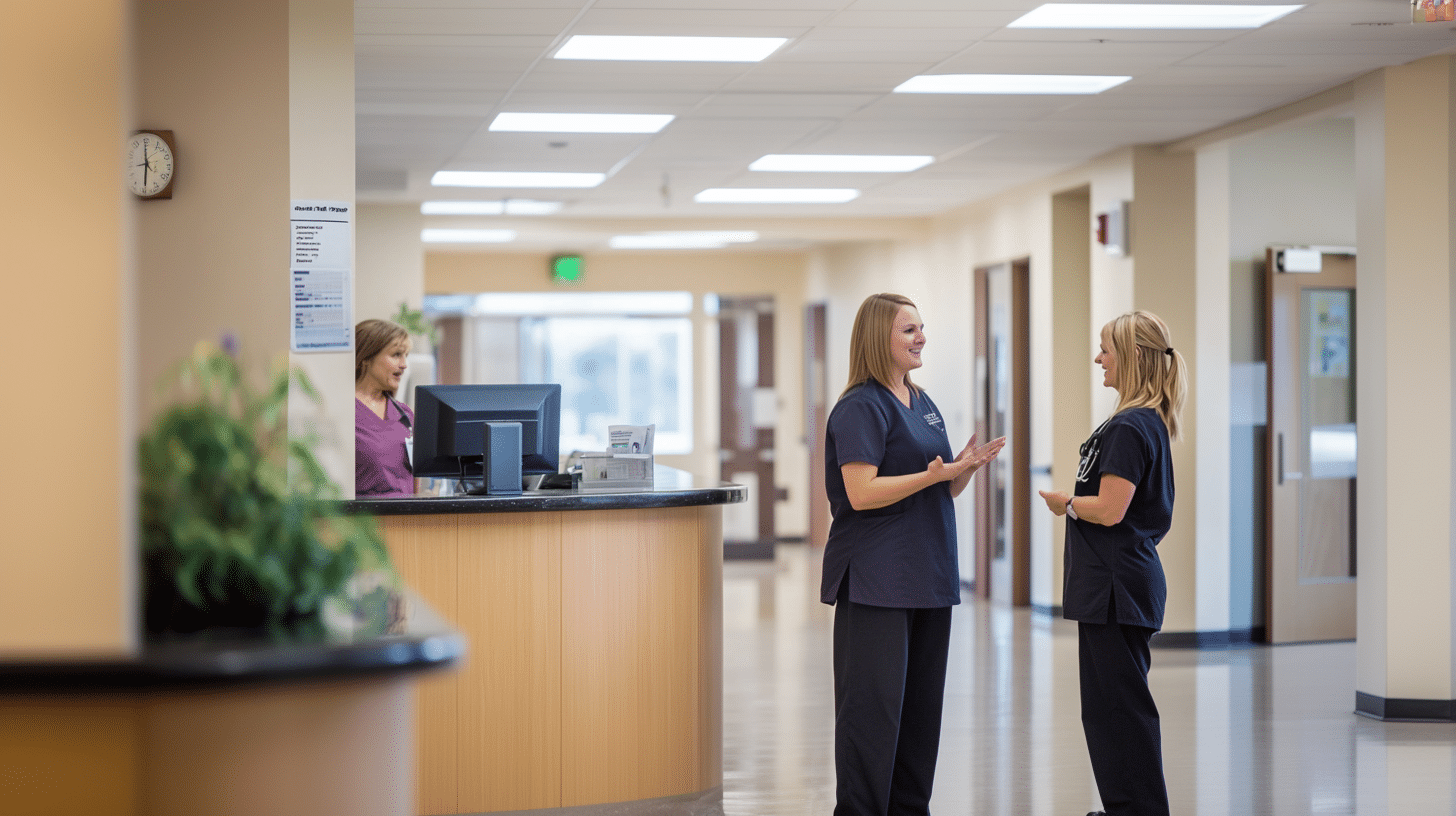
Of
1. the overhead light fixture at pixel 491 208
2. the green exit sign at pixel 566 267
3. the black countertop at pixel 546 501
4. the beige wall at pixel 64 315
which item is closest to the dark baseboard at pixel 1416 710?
the black countertop at pixel 546 501

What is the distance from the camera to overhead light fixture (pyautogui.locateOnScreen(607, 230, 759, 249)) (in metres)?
12.6

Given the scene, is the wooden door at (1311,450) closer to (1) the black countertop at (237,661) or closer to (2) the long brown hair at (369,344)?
(2) the long brown hair at (369,344)

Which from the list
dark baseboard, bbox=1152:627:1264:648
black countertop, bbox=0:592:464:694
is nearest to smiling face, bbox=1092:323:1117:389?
black countertop, bbox=0:592:464:694

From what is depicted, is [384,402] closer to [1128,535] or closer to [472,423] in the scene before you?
[472,423]

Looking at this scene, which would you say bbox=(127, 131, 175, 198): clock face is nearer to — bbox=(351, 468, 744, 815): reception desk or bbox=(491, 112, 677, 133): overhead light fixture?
bbox=(351, 468, 744, 815): reception desk

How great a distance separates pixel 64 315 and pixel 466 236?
10554 mm

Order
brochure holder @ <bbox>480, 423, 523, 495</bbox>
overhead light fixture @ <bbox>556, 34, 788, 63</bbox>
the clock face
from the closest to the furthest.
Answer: the clock face → brochure holder @ <bbox>480, 423, 523, 495</bbox> → overhead light fixture @ <bbox>556, 34, 788, 63</bbox>

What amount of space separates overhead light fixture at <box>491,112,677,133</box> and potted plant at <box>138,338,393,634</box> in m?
5.33

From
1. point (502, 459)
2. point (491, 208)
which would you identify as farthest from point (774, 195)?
point (502, 459)

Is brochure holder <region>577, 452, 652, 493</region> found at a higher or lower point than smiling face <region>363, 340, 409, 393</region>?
lower

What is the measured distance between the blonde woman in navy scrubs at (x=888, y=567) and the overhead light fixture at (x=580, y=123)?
3534mm

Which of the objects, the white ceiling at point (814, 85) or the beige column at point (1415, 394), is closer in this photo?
the white ceiling at point (814, 85)

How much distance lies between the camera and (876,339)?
14.0ft

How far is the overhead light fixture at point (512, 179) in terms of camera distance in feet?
31.1
